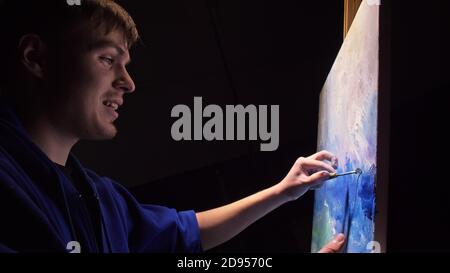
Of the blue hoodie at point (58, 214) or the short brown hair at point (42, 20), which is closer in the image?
the blue hoodie at point (58, 214)

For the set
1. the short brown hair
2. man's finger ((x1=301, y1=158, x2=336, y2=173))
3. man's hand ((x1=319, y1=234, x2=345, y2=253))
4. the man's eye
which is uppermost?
the short brown hair

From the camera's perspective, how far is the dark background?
0.94m

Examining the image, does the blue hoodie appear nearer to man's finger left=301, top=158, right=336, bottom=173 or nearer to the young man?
the young man

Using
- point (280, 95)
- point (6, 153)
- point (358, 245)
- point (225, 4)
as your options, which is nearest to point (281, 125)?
point (280, 95)

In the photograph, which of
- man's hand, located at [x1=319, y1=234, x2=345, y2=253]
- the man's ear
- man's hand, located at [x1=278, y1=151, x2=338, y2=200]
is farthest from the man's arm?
the man's ear

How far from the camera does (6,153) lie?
0.72 m

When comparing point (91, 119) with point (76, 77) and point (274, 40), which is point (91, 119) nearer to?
point (76, 77)

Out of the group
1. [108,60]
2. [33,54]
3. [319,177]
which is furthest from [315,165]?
[33,54]

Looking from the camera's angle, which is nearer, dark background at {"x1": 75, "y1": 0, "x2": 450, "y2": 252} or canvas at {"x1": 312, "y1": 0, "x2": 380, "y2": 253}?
canvas at {"x1": 312, "y1": 0, "x2": 380, "y2": 253}

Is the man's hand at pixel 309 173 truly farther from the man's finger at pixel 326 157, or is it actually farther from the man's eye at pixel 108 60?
the man's eye at pixel 108 60

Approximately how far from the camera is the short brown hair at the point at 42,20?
81 centimetres

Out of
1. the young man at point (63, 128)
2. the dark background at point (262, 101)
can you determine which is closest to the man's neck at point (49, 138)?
the young man at point (63, 128)

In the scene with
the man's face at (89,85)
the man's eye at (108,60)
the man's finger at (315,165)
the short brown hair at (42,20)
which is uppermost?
the short brown hair at (42,20)

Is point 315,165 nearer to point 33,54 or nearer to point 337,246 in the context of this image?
point 337,246
